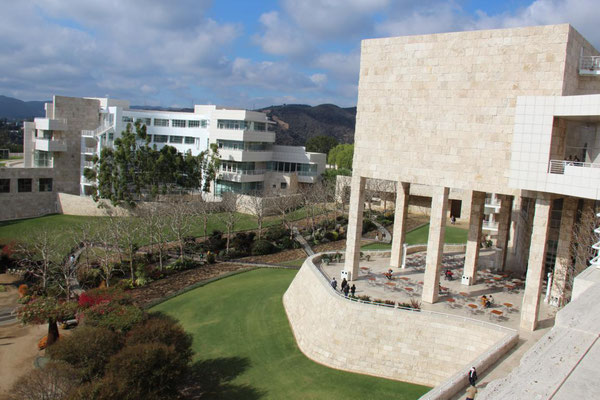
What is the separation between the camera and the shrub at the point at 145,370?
60.7 ft

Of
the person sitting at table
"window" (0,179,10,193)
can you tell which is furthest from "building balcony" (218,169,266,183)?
the person sitting at table

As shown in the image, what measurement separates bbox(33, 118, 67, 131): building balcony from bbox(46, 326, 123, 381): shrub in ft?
184

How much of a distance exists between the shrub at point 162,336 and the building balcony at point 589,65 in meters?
25.2

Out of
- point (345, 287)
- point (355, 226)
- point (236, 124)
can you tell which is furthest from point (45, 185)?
point (345, 287)

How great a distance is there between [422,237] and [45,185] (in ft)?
177

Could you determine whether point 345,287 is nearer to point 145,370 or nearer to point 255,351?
point 255,351

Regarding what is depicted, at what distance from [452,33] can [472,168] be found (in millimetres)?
7854

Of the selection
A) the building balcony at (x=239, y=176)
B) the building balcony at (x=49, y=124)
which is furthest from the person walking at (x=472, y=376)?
the building balcony at (x=49, y=124)

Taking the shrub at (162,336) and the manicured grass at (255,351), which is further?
the manicured grass at (255,351)

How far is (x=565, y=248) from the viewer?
27047 millimetres

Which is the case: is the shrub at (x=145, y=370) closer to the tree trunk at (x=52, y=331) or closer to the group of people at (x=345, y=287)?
the tree trunk at (x=52, y=331)

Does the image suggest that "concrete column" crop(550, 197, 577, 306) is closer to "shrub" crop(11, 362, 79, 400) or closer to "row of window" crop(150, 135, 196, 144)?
"shrub" crop(11, 362, 79, 400)

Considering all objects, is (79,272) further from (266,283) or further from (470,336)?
(470,336)

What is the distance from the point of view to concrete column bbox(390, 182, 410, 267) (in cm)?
3553
